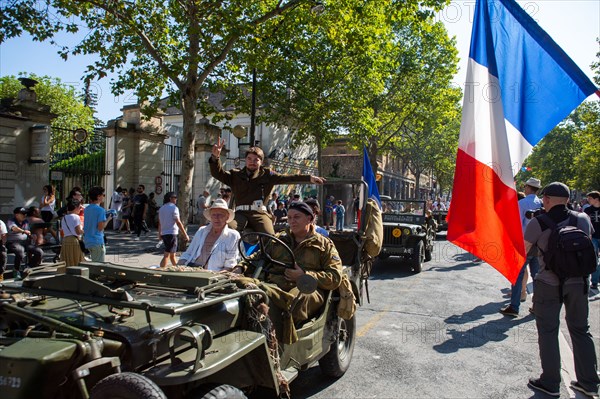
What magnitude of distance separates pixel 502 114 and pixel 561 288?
1.69 meters

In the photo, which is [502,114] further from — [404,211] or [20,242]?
[404,211]

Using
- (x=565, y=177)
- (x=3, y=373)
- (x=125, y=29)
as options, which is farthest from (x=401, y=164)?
(x=3, y=373)

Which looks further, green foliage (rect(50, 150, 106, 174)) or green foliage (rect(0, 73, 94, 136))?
green foliage (rect(0, 73, 94, 136))

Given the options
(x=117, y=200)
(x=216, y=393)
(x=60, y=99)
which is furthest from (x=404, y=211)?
(x=60, y=99)

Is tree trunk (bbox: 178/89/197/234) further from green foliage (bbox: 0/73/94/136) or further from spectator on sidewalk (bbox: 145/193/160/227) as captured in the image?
green foliage (bbox: 0/73/94/136)

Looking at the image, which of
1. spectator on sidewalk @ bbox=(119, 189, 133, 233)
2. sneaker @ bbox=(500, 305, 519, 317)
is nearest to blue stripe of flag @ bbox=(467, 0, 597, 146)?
sneaker @ bbox=(500, 305, 519, 317)

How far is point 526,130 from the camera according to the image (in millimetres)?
4270

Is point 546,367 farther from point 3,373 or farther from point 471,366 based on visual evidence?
point 3,373

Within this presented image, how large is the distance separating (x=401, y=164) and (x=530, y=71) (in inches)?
2261

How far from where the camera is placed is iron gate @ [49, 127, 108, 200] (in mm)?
15797

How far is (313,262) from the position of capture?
409 centimetres

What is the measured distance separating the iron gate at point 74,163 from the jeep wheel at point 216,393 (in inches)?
576

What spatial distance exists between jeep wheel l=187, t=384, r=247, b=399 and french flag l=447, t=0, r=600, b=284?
2521mm

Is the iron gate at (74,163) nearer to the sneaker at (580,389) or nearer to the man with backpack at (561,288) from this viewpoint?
the man with backpack at (561,288)
